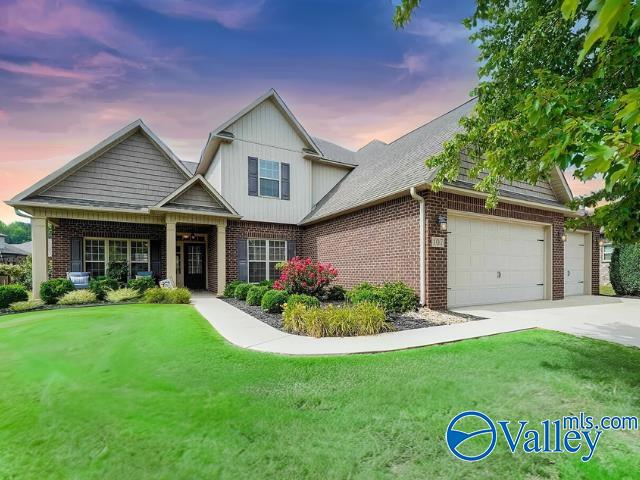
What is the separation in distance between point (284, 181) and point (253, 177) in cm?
147

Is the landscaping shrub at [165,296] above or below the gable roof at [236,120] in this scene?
below

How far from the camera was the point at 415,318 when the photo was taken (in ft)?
24.5

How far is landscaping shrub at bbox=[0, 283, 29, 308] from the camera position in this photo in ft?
32.2

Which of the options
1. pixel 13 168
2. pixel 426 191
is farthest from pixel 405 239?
pixel 13 168

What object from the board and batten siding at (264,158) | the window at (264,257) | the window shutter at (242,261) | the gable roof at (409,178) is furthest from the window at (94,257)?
the gable roof at (409,178)

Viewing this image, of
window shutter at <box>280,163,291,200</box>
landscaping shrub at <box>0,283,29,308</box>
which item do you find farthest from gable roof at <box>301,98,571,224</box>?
landscaping shrub at <box>0,283,29,308</box>

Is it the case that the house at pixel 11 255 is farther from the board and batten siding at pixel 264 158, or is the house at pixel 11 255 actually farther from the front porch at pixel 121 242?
the board and batten siding at pixel 264 158

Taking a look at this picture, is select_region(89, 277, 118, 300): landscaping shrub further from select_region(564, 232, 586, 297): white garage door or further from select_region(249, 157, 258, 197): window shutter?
select_region(564, 232, 586, 297): white garage door

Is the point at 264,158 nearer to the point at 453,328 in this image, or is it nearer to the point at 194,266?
the point at 194,266

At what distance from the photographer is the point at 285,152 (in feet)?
47.5

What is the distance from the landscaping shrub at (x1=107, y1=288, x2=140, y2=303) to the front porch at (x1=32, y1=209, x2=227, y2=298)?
130cm

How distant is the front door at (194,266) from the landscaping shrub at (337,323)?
10624 millimetres

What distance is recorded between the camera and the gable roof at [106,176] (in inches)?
430

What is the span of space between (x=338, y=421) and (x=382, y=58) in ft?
31.5
